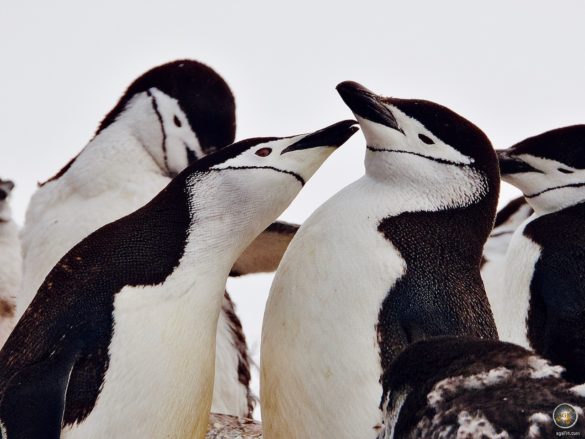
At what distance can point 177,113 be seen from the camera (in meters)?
6.28

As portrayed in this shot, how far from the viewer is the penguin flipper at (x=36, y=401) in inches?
144

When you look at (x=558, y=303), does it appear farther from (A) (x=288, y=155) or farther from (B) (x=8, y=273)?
(B) (x=8, y=273)

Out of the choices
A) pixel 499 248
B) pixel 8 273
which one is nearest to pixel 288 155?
pixel 8 273

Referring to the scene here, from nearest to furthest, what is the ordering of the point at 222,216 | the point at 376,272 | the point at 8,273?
the point at 376,272 < the point at 222,216 < the point at 8,273

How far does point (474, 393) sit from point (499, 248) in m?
5.03

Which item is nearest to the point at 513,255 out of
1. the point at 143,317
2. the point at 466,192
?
the point at 466,192

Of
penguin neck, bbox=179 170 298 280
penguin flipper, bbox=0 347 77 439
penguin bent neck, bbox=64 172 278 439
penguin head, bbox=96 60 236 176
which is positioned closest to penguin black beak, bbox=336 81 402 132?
penguin neck, bbox=179 170 298 280

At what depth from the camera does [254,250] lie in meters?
6.54

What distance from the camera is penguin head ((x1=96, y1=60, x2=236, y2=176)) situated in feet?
20.2

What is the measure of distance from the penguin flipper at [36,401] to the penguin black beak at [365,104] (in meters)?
1.37

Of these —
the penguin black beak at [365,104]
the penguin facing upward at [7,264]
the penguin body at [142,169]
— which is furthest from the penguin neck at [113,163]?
the penguin black beak at [365,104]

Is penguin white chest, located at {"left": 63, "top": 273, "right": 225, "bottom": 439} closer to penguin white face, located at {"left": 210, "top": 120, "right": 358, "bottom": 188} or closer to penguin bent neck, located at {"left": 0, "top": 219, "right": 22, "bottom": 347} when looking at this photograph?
penguin white face, located at {"left": 210, "top": 120, "right": 358, "bottom": 188}

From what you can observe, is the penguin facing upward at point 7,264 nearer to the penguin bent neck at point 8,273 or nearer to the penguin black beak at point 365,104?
the penguin bent neck at point 8,273

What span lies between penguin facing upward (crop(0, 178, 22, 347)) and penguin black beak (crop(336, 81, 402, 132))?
10.3ft
